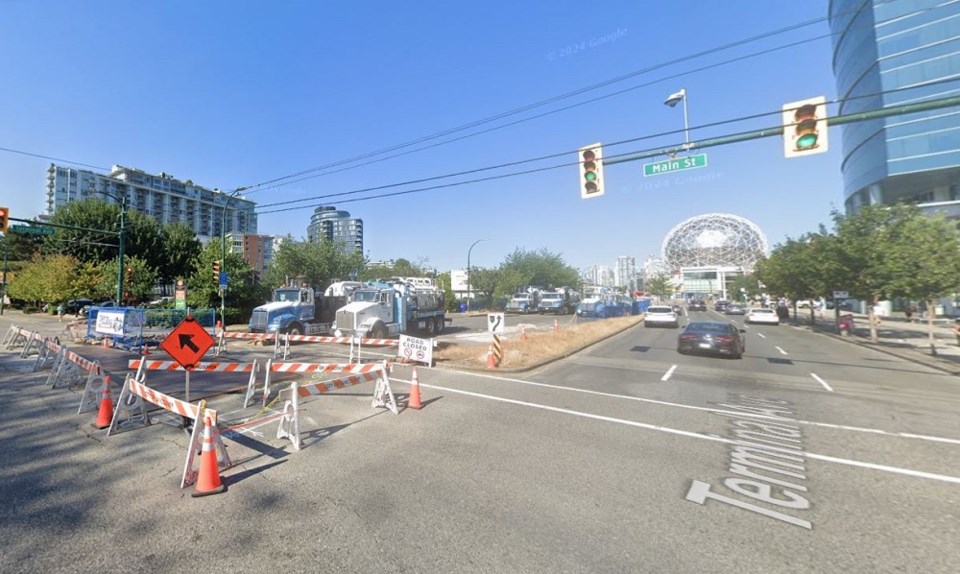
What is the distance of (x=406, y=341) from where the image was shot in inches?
490

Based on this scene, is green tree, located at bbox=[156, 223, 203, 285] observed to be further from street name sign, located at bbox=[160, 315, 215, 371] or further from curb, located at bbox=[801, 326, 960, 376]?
curb, located at bbox=[801, 326, 960, 376]

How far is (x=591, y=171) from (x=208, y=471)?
10833mm

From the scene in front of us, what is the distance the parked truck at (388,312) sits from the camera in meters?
17.3

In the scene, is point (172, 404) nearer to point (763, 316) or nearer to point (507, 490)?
point (507, 490)

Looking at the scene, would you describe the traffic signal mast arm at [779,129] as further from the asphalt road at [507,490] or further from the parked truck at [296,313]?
the parked truck at [296,313]

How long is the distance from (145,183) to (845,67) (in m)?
166

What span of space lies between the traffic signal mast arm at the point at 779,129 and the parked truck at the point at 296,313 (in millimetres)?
15713

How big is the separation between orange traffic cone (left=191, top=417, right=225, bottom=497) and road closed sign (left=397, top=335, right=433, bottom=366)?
7.99m

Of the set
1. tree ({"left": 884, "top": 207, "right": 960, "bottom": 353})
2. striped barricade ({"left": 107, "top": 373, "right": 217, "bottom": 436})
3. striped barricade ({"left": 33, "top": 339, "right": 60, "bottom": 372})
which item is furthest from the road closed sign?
tree ({"left": 884, "top": 207, "right": 960, "bottom": 353})

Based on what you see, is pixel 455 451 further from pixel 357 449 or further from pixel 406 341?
pixel 406 341

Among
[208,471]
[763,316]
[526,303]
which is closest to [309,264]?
[526,303]

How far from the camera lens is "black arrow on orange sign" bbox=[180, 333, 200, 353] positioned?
247 inches

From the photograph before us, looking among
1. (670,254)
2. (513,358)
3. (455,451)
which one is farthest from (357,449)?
(670,254)

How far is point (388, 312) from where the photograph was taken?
62.0 feet
